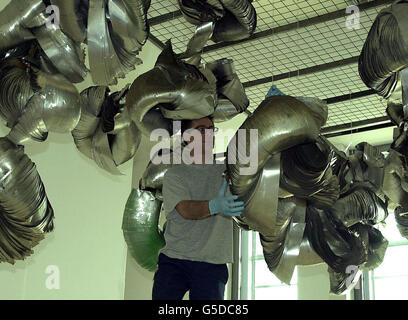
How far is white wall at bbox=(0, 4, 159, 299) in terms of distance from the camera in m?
2.52

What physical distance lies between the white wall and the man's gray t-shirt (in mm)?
905

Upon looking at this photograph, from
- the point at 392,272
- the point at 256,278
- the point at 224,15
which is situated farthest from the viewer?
the point at 256,278

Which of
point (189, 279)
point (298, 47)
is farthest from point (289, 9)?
point (189, 279)

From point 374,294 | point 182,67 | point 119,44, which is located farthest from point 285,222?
point 374,294

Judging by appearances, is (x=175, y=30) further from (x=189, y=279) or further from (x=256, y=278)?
(x=256, y=278)

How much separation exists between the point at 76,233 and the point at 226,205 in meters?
1.40

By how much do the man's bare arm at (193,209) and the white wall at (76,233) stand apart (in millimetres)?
989

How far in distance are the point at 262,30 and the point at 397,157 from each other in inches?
57.2

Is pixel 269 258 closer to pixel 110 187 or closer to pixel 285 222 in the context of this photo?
pixel 285 222

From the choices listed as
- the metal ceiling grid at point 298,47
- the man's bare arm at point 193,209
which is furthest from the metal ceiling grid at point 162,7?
the man's bare arm at point 193,209

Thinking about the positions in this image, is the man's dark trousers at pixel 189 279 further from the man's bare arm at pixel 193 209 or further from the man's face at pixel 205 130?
the man's face at pixel 205 130

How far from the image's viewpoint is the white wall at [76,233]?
2518mm

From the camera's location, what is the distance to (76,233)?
2746mm

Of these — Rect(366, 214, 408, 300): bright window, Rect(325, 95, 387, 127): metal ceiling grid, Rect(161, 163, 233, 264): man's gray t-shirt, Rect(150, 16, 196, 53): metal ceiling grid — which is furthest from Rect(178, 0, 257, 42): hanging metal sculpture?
Rect(366, 214, 408, 300): bright window
